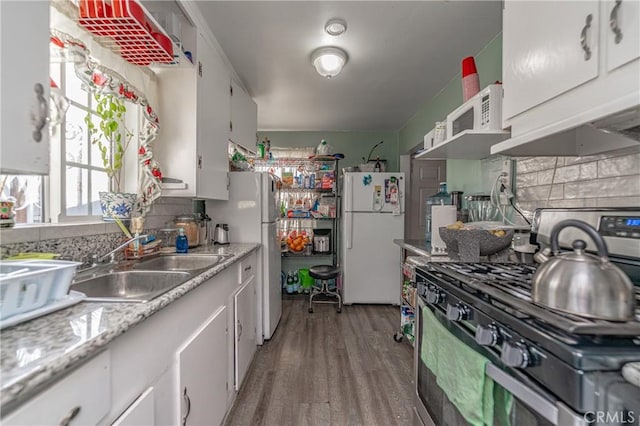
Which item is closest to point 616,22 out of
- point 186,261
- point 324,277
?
point 186,261

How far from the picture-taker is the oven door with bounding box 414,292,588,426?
598 mm

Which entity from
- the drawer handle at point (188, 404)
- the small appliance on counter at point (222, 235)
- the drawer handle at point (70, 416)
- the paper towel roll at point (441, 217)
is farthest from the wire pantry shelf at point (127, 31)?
the paper towel roll at point (441, 217)

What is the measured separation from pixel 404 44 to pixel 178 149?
1763mm

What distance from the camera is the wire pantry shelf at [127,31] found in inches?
45.4

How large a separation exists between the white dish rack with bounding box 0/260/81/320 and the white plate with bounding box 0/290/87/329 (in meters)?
0.01

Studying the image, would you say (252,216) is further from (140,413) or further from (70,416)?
(70,416)

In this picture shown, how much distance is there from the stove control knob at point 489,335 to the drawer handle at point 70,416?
0.96 metres

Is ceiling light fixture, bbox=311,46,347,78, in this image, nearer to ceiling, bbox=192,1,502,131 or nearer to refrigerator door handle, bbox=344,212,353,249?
ceiling, bbox=192,1,502,131

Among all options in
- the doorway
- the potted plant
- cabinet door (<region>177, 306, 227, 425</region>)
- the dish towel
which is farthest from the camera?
the doorway

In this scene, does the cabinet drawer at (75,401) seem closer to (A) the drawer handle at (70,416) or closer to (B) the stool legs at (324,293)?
(A) the drawer handle at (70,416)

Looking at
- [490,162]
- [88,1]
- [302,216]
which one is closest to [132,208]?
[88,1]

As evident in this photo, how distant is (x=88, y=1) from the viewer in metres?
1.15

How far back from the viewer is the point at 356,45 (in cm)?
211

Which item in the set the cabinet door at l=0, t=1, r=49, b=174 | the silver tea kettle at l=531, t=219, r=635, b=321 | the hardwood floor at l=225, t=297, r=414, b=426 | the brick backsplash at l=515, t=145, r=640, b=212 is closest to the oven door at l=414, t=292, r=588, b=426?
the silver tea kettle at l=531, t=219, r=635, b=321
